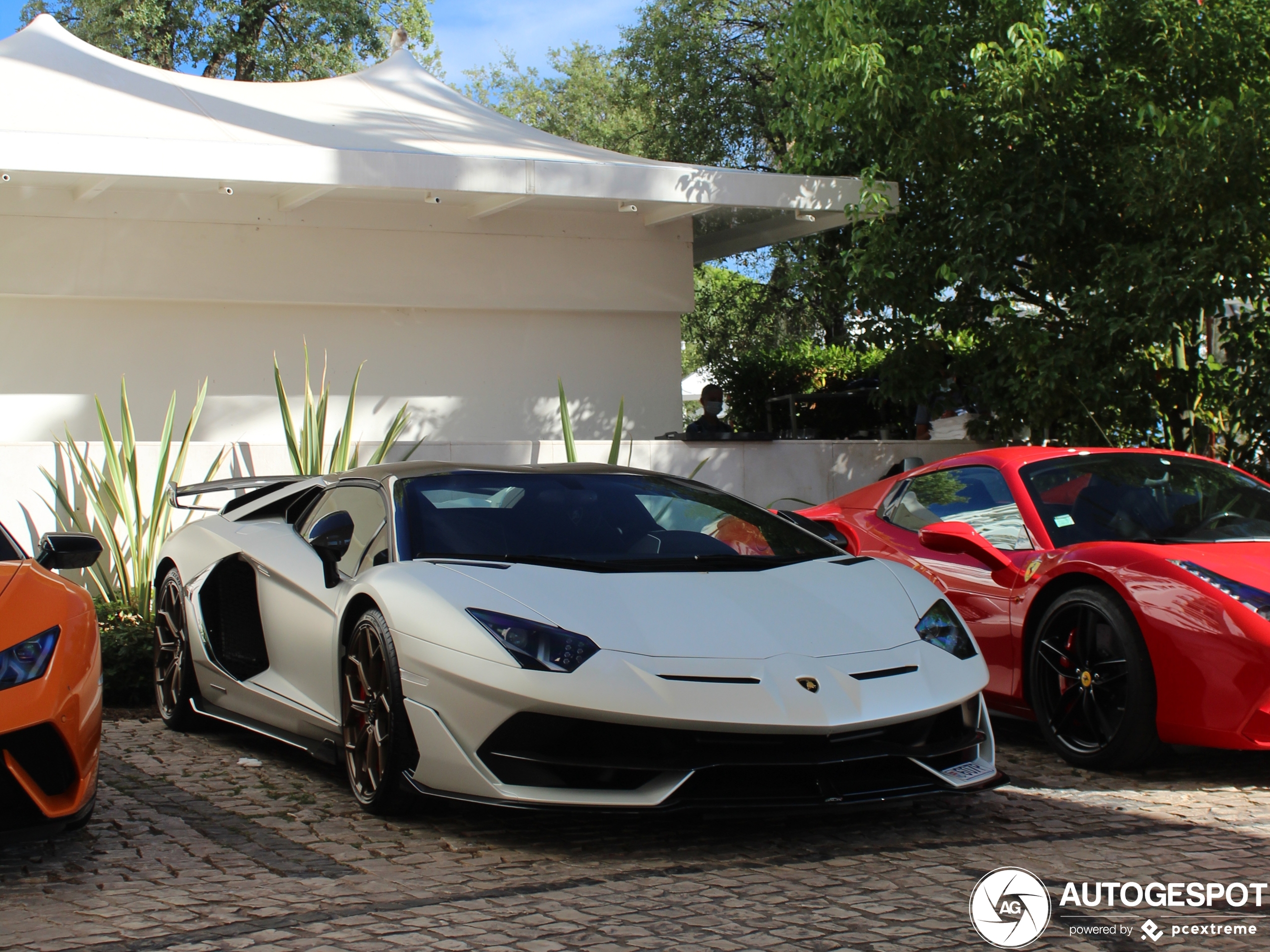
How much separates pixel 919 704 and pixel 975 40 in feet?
24.8

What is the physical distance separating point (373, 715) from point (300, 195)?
25.1 ft

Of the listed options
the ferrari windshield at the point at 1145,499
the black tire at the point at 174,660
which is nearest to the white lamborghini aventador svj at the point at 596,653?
the black tire at the point at 174,660

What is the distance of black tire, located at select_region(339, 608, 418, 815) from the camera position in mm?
4090

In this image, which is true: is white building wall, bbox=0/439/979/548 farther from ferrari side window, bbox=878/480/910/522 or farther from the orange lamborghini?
the orange lamborghini

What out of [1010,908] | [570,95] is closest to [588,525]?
[1010,908]

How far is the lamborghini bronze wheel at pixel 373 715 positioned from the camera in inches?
Result: 161

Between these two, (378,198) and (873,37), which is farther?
(378,198)

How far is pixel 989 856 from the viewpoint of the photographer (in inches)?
151

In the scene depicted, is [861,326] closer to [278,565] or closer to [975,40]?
[975,40]

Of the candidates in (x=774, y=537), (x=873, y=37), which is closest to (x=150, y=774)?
(x=774, y=537)

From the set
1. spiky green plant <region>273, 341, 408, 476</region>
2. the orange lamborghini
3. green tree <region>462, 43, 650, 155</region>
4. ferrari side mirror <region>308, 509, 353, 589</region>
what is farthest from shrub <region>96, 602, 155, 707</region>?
green tree <region>462, 43, 650, 155</region>

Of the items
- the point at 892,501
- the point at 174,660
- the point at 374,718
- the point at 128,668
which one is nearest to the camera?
the point at 374,718

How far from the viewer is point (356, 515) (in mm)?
5145

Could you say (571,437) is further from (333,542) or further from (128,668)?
(333,542)
